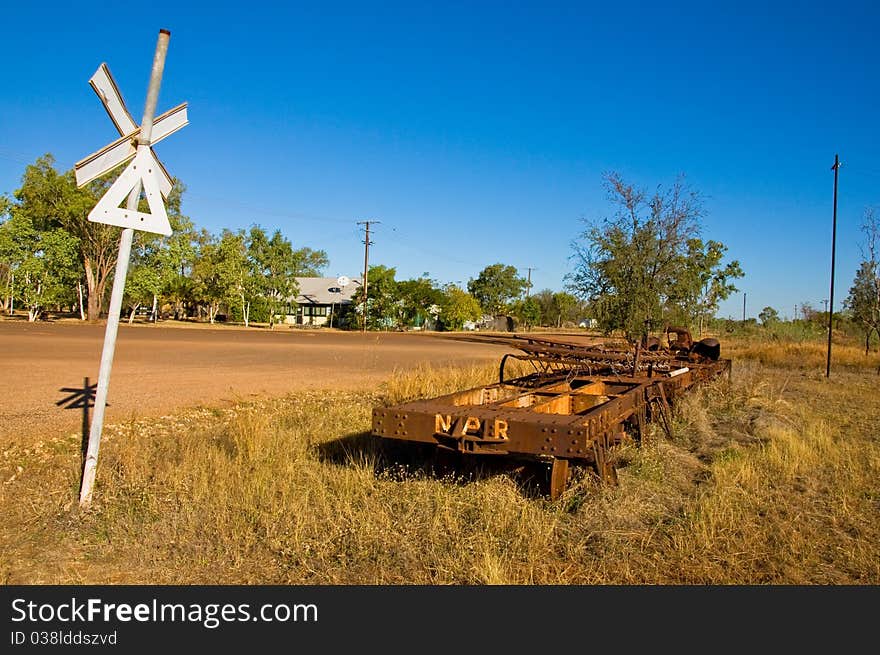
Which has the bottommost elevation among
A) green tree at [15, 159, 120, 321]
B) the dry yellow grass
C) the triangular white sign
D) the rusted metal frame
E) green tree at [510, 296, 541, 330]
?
the dry yellow grass

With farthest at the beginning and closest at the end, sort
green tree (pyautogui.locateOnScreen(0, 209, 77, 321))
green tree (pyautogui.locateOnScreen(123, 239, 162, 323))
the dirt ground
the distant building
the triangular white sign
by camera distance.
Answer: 1. the distant building
2. green tree (pyautogui.locateOnScreen(123, 239, 162, 323))
3. green tree (pyautogui.locateOnScreen(0, 209, 77, 321))
4. the dirt ground
5. the triangular white sign

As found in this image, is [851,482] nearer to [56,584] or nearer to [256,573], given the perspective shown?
[256,573]

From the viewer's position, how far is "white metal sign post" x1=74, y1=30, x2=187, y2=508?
16.2 feet

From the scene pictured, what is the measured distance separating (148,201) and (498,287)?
10275cm

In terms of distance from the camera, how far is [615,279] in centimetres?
1855

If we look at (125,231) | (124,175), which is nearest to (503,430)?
(125,231)

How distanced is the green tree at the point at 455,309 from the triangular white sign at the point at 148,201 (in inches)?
2777

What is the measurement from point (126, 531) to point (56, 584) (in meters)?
0.83

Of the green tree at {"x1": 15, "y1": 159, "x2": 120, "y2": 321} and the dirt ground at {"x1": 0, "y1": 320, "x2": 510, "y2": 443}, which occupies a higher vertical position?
the green tree at {"x1": 15, "y1": 159, "x2": 120, "y2": 321}

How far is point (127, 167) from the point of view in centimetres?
500

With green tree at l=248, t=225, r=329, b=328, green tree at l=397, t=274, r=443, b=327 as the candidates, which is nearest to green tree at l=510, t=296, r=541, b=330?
green tree at l=397, t=274, r=443, b=327

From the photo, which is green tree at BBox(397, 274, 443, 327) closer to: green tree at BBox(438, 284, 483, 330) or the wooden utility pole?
green tree at BBox(438, 284, 483, 330)

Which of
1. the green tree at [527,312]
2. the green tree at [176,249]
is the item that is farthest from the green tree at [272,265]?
the green tree at [527,312]

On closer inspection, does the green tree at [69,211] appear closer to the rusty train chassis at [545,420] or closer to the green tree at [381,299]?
the green tree at [381,299]
